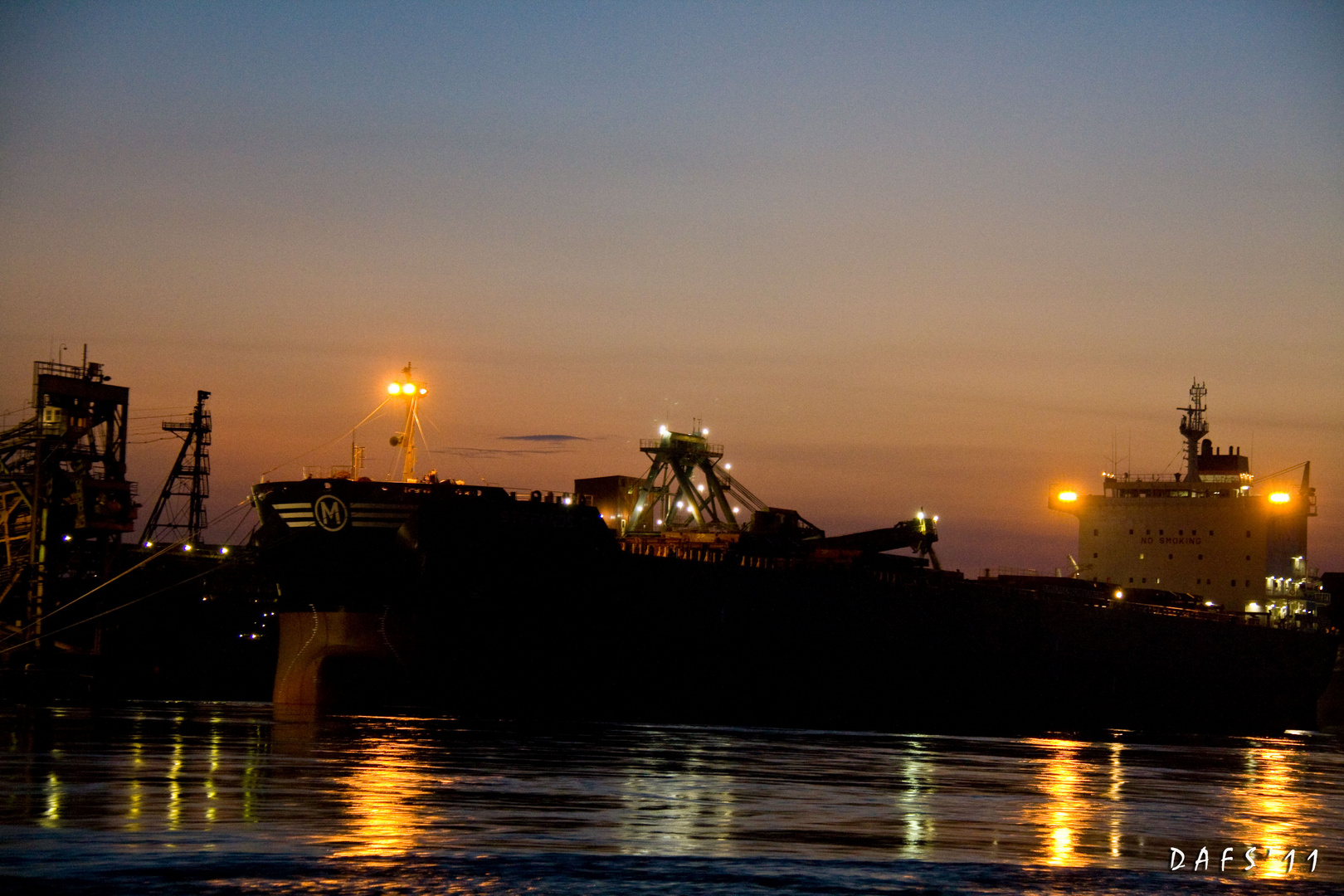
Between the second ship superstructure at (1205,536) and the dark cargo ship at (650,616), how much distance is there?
14425 millimetres

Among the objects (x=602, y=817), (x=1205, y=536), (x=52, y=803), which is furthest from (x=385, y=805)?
(x=1205, y=536)

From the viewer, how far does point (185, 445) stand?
6544cm

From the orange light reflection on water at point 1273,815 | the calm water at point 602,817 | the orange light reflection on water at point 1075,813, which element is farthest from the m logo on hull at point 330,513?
the orange light reflection on water at point 1273,815

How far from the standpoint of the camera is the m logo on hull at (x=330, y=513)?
3269cm

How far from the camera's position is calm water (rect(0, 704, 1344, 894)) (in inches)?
445

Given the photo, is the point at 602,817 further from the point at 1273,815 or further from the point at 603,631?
the point at 603,631

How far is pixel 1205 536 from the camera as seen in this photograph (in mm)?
61625

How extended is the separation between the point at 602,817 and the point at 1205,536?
52.7m

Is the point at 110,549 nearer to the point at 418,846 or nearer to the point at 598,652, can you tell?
the point at 598,652

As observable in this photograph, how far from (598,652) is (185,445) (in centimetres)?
3807

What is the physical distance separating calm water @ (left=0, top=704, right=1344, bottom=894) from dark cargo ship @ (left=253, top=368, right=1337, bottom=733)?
6.30 meters

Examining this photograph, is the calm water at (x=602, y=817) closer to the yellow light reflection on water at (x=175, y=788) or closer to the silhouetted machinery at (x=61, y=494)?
the yellow light reflection on water at (x=175, y=788)

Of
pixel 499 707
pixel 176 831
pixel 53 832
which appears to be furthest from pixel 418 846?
pixel 499 707

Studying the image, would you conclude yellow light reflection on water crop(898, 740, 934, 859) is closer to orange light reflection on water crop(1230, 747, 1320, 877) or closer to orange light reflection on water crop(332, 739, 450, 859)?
orange light reflection on water crop(1230, 747, 1320, 877)
